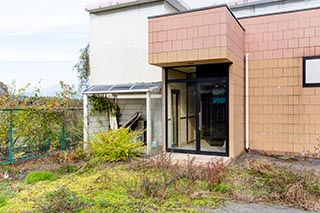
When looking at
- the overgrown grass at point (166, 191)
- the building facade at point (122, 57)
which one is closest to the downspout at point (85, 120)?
the building facade at point (122, 57)

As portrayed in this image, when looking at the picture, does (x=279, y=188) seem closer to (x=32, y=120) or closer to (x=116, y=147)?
Result: (x=116, y=147)

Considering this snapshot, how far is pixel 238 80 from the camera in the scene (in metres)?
7.98

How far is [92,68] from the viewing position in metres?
11.3

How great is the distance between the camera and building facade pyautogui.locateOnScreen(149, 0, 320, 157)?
23.8ft

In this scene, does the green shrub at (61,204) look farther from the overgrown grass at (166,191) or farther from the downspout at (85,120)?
the downspout at (85,120)

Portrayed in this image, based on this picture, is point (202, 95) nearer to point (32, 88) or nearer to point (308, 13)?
point (308, 13)

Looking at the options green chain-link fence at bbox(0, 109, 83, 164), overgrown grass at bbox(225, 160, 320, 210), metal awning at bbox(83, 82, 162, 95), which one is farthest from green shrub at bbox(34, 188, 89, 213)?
metal awning at bbox(83, 82, 162, 95)

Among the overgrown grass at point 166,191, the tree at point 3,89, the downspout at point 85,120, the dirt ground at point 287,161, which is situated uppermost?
the tree at point 3,89

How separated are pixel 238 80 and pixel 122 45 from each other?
5.28 meters

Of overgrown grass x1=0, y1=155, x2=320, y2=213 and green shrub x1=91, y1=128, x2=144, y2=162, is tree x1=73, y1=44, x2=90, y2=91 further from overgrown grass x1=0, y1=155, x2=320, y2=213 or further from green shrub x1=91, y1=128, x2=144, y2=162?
overgrown grass x1=0, y1=155, x2=320, y2=213

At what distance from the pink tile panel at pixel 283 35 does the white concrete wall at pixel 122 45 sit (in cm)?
354

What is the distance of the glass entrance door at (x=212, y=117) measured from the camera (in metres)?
7.61

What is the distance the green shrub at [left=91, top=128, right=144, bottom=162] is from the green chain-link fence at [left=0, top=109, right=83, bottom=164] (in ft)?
5.99

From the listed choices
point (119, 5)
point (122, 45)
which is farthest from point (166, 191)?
point (119, 5)
